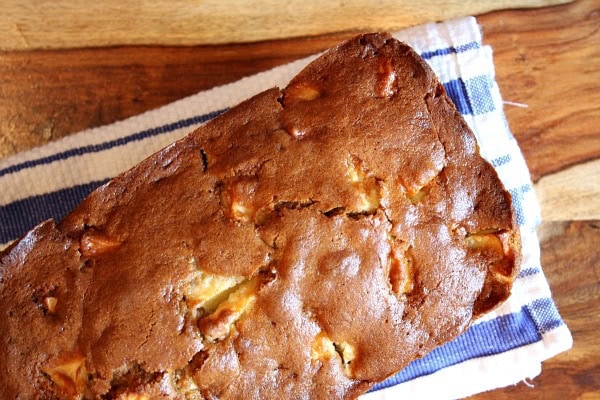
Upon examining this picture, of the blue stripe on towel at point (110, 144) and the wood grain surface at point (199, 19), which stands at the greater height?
the wood grain surface at point (199, 19)

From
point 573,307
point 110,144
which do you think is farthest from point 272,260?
point 573,307

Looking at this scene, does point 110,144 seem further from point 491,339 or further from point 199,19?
point 491,339

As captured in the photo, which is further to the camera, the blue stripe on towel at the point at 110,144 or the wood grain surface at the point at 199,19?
the wood grain surface at the point at 199,19

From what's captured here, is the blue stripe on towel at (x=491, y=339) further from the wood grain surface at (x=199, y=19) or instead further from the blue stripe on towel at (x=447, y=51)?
the wood grain surface at (x=199, y=19)

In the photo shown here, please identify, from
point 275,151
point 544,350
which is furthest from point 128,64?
point 544,350

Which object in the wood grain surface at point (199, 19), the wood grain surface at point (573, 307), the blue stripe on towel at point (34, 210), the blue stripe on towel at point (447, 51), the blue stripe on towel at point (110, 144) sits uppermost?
the wood grain surface at point (199, 19)

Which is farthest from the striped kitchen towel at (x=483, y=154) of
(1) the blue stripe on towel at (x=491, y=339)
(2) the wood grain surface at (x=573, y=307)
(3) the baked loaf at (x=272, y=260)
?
(3) the baked loaf at (x=272, y=260)
